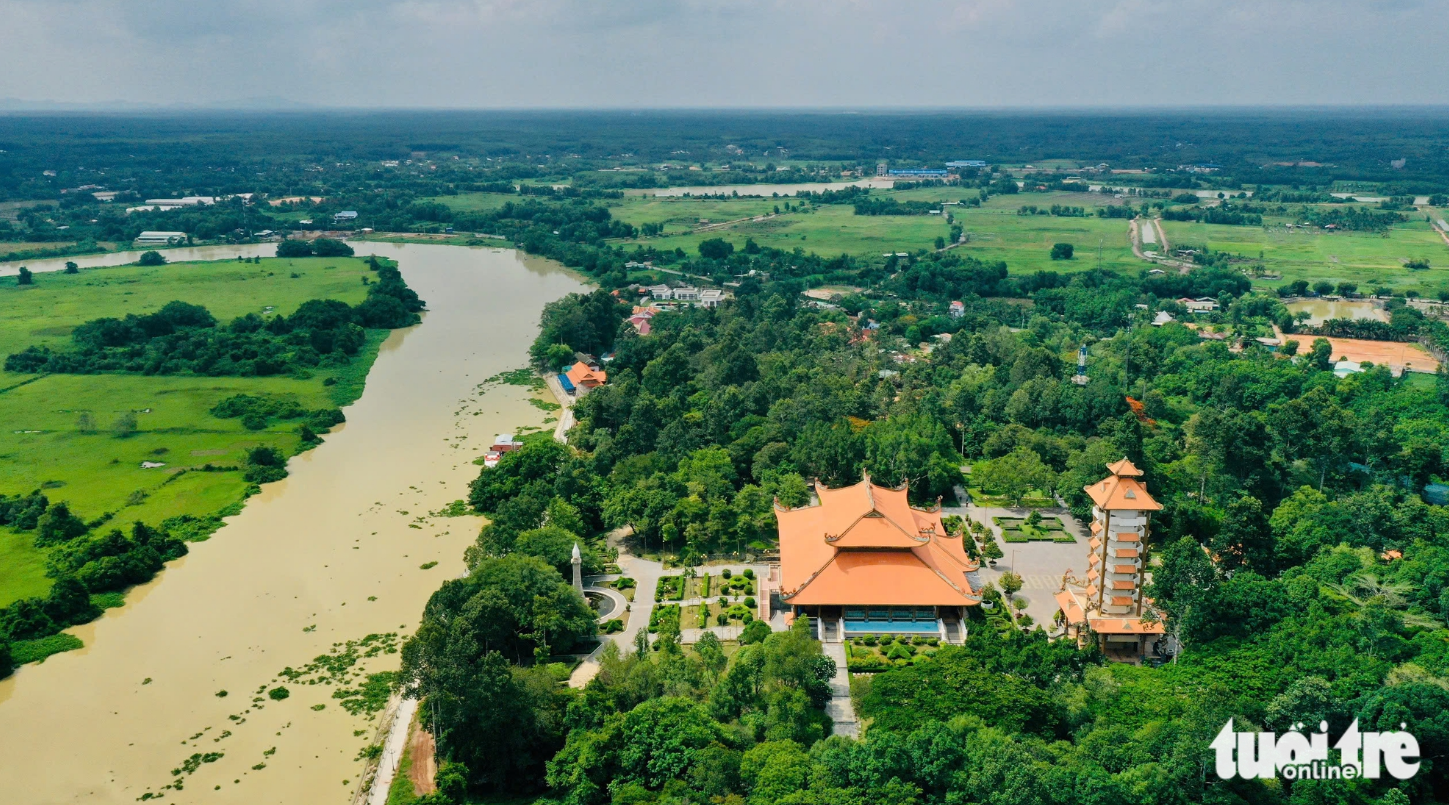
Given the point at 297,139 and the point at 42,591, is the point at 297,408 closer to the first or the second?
the point at 42,591

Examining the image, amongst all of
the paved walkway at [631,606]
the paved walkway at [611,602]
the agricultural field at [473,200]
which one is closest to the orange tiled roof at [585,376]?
the paved walkway at [631,606]

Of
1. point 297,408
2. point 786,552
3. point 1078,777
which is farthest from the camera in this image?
point 297,408

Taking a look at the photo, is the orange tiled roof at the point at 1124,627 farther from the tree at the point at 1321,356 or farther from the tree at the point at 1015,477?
the tree at the point at 1321,356

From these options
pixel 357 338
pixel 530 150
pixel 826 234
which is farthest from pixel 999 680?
pixel 530 150

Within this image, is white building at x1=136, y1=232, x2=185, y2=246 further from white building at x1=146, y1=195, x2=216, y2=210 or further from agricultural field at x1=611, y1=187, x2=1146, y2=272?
agricultural field at x1=611, y1=187, x2=1146, y2=272

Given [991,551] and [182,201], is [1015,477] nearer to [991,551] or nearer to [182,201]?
[991,551]

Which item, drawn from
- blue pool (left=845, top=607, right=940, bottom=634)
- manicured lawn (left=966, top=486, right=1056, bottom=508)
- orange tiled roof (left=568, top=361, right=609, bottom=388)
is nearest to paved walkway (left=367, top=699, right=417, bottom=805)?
blue pool (left=845, top=607, right=940, bottom=634)

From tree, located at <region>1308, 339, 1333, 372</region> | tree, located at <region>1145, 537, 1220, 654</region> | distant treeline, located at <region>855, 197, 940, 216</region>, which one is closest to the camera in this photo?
tree, located at <region>1145, 537, 1220, 654</region>
